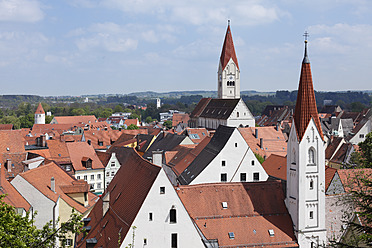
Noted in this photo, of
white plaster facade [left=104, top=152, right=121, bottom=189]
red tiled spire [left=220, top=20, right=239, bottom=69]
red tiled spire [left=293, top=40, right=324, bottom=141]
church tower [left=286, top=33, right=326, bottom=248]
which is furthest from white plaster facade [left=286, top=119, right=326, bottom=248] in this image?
red tiled spire [left=220, top=20, right=239, bottom=69]

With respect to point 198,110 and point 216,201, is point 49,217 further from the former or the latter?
point 198,110

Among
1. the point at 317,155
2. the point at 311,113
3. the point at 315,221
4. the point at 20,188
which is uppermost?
the point at 311,113

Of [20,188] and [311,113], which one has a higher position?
[311,113]

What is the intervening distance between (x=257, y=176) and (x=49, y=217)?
20.1m

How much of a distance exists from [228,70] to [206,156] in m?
69.2

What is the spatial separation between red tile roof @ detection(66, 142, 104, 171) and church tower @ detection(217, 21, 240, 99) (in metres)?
55.4

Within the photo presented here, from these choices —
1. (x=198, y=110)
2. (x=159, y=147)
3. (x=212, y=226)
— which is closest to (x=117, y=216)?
(x=212, y=226)

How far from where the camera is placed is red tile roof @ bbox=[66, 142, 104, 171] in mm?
62375

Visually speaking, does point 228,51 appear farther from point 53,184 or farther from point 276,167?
point 53,184

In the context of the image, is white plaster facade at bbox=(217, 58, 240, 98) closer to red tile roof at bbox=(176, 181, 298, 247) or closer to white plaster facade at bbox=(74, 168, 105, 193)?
white plaster facade at bbox=(74, 168, 105, 193)

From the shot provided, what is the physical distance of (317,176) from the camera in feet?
110

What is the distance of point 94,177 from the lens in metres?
64.0

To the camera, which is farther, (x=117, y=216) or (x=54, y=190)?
(x=54, y=190)

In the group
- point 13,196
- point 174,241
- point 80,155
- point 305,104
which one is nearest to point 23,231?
point 174,241
